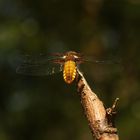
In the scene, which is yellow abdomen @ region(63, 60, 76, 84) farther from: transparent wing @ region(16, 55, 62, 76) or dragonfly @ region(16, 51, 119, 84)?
transparent wing @ region(16, 55, 62, 76)

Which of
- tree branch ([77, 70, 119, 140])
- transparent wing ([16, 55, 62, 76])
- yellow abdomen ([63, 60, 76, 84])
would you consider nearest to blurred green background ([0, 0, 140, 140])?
transparent wing ([16, 55, 62, 76])

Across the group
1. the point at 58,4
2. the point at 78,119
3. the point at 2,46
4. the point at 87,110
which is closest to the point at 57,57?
the point at 87,110

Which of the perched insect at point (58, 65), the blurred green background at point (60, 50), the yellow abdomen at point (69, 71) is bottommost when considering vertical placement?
the yellow abdomen at point (69, 71)

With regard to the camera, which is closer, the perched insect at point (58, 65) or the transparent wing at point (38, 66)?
the perched insect at point (58, 65)

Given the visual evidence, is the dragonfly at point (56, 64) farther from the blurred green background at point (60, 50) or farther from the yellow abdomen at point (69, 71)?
the blurred green background at point (60, 50)

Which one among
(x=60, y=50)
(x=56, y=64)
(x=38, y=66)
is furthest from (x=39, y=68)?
(x=60, y=50)

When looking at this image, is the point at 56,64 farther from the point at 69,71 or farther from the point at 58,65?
the point at 69,71

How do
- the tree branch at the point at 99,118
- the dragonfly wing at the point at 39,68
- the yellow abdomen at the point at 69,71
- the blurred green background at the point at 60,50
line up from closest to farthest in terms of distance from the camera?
the tree branch at the point at 99,118
the yellow abdomen at the point at 69,71
the dragonfly wing at the point at 39,68
the blurred green background at the point at 60,50

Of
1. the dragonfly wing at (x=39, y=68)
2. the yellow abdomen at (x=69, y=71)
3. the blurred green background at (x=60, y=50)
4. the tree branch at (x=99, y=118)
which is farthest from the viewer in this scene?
the blurred green background at (x=60, y=50)

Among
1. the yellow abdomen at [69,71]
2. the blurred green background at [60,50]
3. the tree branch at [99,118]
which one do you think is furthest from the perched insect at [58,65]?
the blurred green background at [60,50]

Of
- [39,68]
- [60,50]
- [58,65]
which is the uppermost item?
[60,50]
